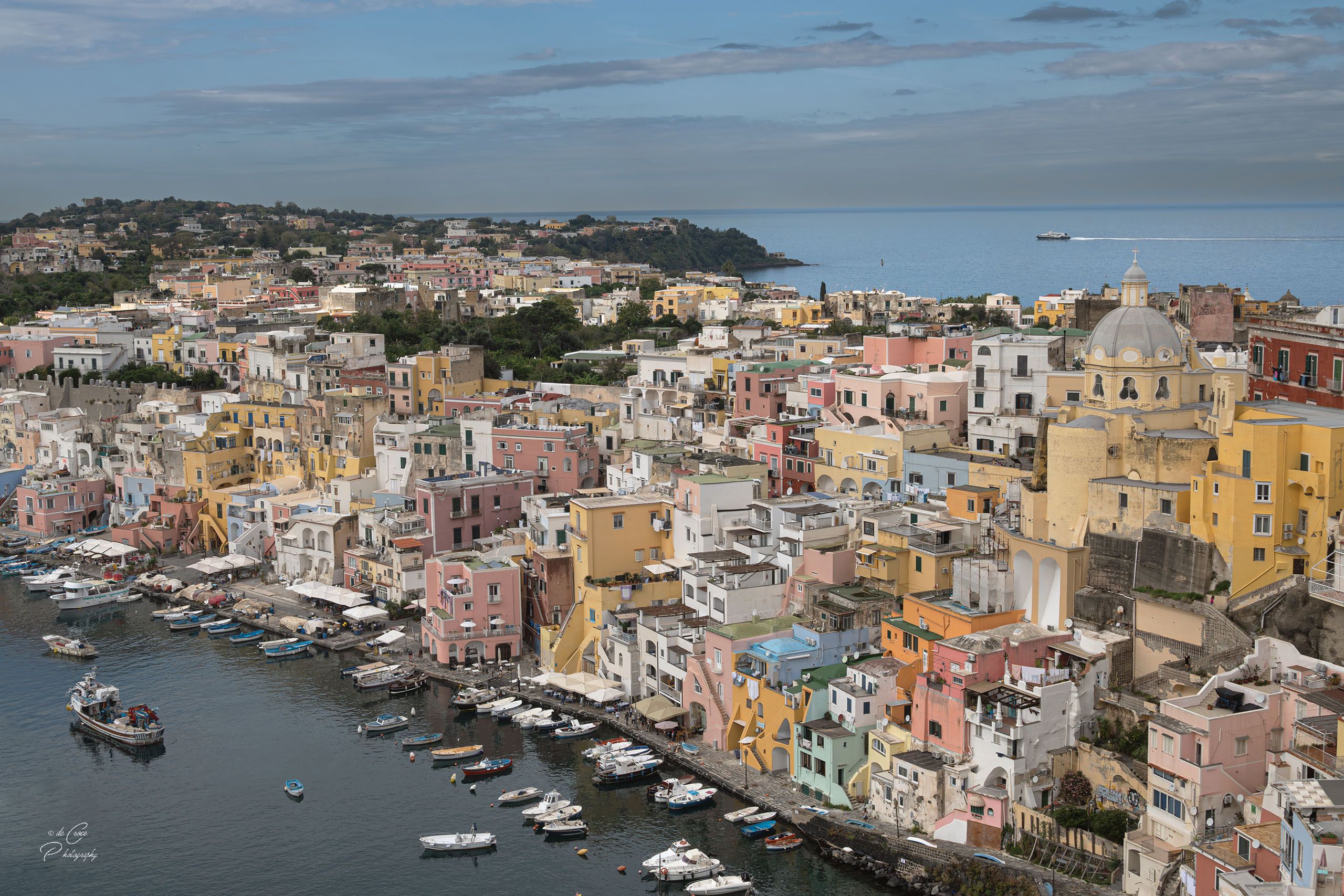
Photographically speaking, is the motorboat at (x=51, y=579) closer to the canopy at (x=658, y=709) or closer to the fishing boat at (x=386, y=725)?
the fishing boat at (x=386, y=725)

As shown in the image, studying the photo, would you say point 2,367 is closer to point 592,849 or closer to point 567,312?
point 567,312

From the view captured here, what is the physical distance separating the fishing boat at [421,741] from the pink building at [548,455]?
986 centimetres

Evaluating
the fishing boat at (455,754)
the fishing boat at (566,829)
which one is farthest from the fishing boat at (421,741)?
the fishing boat at (566,829)

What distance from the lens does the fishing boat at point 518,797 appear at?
2142 cm

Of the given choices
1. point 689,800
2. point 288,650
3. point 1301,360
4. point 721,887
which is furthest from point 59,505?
point 1301,360

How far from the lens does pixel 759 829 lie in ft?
64.7

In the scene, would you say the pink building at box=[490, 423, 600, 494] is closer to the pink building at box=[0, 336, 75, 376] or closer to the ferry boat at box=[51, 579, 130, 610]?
the ferry boat at box=[51, 579, 130, 610]

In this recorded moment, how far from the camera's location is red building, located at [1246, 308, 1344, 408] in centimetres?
2241

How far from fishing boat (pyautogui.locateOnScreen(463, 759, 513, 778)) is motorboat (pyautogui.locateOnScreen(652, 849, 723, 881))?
4.48 metres

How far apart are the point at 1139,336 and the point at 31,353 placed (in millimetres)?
42603

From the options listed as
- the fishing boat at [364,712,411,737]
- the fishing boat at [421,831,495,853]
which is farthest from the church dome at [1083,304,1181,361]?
the fishing boat at [364,712,411,737]

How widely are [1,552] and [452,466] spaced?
14.2 meters
